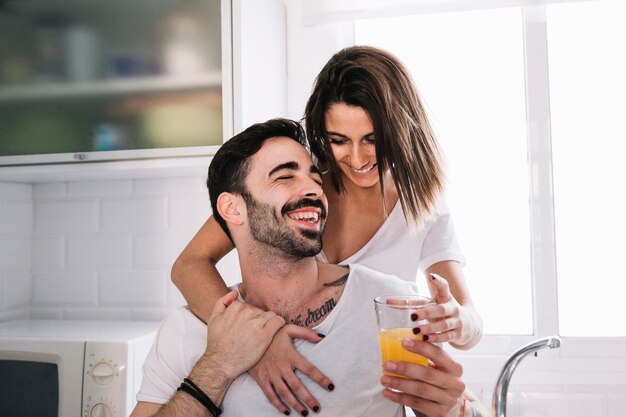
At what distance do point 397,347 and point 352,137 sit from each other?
24.2 inches

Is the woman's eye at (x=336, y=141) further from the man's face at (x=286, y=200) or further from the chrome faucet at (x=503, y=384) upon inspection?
the chrome faucet at (x=503, y=384)

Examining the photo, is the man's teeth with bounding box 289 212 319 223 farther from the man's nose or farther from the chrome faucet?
the chrome faucet

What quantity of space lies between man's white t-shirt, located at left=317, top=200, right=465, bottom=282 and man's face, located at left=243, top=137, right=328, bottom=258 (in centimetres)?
28

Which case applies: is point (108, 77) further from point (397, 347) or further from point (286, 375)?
point (397, 347)

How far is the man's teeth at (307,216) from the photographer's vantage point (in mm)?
1264

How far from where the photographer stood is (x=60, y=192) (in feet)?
7.39

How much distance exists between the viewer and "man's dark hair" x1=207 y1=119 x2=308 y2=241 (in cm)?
134

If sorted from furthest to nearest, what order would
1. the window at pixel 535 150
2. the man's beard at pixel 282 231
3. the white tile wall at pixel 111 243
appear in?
1. the white tile wall at pixel 111 243
2. the window at pixel 535 150
3. the man's beard at pixel 282 231

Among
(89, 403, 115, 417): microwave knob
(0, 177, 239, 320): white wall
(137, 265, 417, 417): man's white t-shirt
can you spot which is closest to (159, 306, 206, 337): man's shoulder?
(137, 265, 417, 417): man's white t-shirt

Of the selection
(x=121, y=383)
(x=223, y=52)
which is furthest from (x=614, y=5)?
(x=121, y=383)

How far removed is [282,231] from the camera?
1264 millimetres

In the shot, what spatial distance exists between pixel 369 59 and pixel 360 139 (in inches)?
8.8

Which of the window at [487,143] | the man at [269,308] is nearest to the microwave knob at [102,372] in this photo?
the man at [269,308]

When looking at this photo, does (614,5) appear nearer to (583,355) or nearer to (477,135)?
(477,135)
